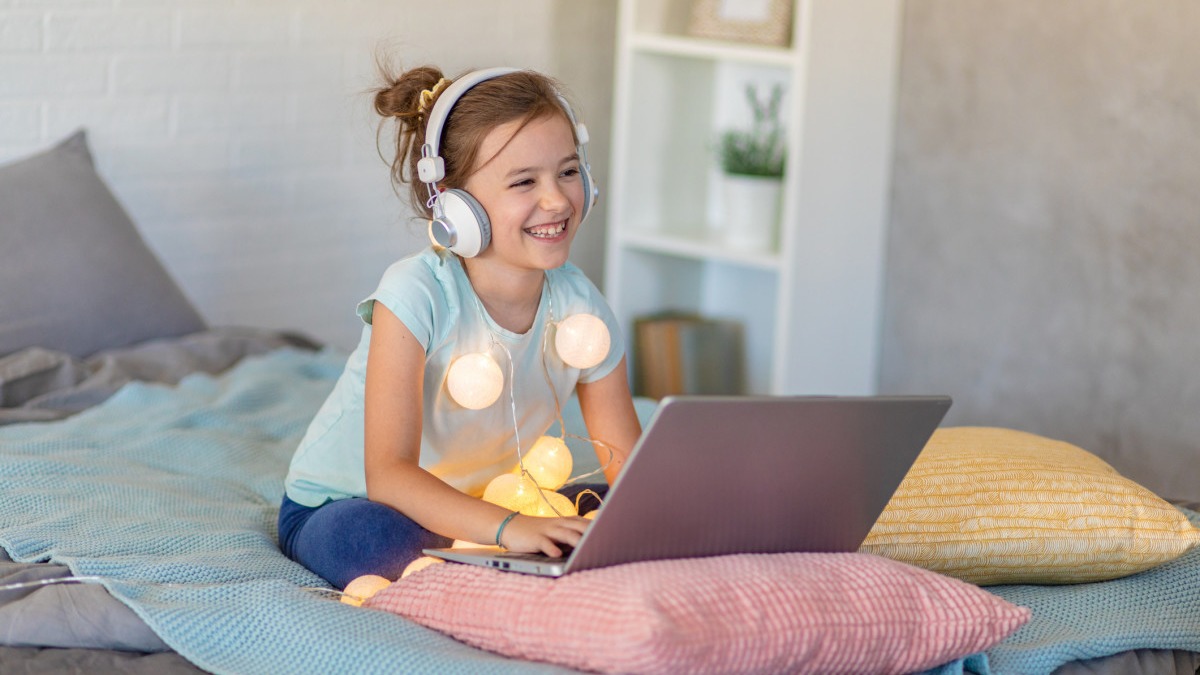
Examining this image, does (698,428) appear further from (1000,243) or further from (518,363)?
(1000,243)

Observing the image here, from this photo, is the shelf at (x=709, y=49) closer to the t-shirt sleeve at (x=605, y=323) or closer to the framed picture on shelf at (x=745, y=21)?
the framed picture on shelf at (x=745, y=21)

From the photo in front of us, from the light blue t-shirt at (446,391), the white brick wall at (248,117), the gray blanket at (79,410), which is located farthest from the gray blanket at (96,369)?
the light blue t-shirt at (446,391)

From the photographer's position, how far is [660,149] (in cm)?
330

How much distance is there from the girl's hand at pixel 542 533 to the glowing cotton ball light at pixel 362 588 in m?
0.12

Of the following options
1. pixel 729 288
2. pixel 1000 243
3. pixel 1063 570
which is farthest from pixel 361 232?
pixel 1063 570

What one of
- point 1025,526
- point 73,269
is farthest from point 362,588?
point 73,269

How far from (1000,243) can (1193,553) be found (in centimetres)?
145

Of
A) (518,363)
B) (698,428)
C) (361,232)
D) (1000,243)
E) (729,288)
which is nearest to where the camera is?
(698,428)

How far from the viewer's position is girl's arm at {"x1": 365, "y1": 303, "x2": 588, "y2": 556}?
139 cm

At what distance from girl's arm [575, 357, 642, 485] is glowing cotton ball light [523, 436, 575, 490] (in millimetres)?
137

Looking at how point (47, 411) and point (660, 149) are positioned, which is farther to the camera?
point (660, 149)

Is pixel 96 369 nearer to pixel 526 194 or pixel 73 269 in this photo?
pixel 73 269

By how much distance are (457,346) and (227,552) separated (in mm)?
340

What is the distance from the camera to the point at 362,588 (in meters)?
1.36
